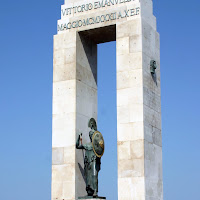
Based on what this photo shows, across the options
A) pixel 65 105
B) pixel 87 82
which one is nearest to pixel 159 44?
pixel 87 82

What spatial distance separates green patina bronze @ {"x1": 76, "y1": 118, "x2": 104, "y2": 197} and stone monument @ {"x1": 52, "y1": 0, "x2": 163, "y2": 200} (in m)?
0.55

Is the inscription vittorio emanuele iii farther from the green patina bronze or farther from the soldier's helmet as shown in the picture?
the green patina bronze

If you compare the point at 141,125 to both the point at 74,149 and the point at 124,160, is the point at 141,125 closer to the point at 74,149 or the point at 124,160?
the point at 124,160

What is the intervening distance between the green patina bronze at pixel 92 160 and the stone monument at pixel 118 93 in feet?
1.80

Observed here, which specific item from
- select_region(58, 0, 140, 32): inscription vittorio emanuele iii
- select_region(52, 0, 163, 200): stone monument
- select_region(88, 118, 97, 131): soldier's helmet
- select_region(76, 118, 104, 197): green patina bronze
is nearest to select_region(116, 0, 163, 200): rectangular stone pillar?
select_region(52, 0, 163, 200): stone monument

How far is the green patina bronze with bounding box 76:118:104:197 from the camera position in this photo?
22344 mm

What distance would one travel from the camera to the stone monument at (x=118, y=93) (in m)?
21.6

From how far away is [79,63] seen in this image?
24.3 metres

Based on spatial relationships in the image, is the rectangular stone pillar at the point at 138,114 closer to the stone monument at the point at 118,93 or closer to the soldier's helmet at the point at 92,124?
the stone monument at the point at 118,93

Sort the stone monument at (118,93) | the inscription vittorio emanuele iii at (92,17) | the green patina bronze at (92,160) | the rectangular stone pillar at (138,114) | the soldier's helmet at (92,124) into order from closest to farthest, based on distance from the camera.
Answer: the rectangular stone pillar at (138,114), the stone monument at (118,93), the green patina bronze at (92,160), the inscription vittorio emanuele iii at (92,17), the soldier's helmet at (92,124)

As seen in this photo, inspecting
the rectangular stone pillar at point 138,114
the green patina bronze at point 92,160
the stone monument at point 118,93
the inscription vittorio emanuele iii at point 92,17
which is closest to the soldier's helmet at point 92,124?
the stone monument at point 118,93

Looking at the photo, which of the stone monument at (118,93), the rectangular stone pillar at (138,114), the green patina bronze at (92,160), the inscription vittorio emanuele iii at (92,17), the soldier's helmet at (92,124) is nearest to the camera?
the rectangular stone pillar at (138,114)

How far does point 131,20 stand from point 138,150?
5875 millimetres

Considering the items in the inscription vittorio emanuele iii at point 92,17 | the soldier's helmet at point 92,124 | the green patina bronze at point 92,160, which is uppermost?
the inscription vittorio emanuele iii at point 92,17
